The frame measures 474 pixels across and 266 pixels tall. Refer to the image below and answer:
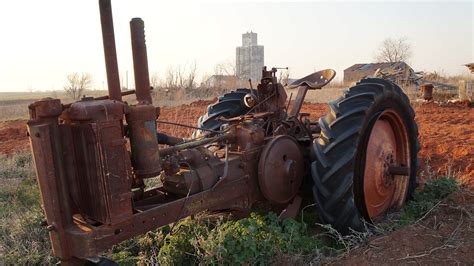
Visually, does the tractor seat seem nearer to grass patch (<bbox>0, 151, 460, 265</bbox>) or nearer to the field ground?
grass patch (<bbox>0, 151, 460, 265</bbox>)

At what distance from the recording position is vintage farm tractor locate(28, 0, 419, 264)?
2.72m

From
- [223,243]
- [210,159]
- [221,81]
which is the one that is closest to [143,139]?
[210,159]

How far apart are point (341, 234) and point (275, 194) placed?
0.72 metres

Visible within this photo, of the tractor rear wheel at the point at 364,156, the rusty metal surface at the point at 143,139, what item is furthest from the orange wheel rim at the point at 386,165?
the rusty metal surface at the point at 143,139

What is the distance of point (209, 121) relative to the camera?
554 cm

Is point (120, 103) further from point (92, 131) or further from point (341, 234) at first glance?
point (341, 234)

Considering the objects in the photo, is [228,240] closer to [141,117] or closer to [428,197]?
[141,117]

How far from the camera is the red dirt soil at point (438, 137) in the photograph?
6864 millimetres

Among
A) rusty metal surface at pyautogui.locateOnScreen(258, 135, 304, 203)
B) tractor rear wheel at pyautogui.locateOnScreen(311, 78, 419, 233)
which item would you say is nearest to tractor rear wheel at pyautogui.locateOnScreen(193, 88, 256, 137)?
rusty metal surface at pyautogui.locateOnScreen(258, 135, 304, 203)

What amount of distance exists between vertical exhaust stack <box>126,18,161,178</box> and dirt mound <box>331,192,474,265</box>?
5.71 ft

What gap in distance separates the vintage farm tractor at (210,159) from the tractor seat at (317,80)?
0.05ft

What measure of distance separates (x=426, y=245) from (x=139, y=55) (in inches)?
110

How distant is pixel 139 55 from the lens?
Result: 296 cm

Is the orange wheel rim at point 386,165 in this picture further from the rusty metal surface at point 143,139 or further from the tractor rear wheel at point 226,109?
the rusty metal surface at point 143,139
